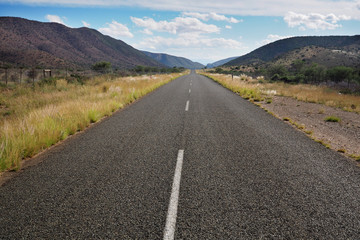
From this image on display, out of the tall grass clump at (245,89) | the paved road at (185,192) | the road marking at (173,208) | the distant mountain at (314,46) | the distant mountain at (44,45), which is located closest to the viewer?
the road marking at (173,208)

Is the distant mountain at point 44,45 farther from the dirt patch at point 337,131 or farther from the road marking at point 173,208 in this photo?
the road marking at point 173,208

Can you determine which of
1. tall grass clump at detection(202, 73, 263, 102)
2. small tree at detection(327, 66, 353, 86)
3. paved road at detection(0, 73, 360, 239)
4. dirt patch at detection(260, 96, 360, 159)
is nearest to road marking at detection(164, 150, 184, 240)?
paved road at detection(0, 73, 360, 239)

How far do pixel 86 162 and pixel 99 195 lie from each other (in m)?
1.47

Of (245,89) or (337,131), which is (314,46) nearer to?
(245,89)

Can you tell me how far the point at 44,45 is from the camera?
94500 millimetres

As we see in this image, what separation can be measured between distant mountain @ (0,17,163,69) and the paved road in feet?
212

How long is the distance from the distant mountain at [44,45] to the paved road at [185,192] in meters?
64.6

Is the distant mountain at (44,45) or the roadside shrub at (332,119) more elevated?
the distant mountain at (44,45)

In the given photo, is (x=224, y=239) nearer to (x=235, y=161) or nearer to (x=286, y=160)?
(x=235, y=161)

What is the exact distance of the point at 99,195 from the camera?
313 centimetres

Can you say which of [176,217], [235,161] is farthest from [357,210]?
[176,217]

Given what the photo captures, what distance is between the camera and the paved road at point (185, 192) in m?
2.47

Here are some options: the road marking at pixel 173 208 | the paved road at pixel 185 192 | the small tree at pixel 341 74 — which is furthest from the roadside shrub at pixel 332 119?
the small tree at pixel 341 74

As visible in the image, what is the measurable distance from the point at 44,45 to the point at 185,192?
117816mm
